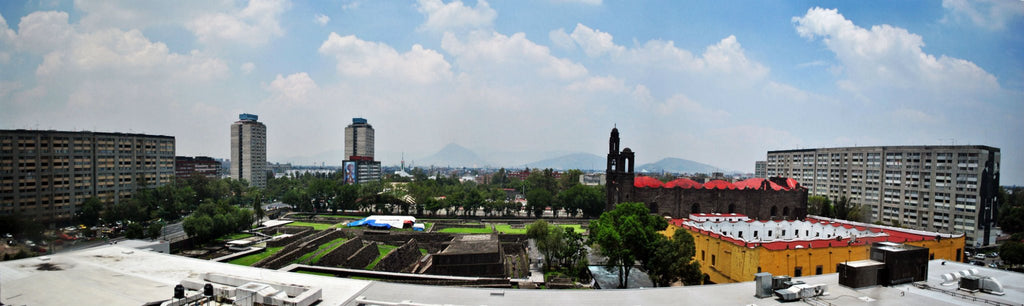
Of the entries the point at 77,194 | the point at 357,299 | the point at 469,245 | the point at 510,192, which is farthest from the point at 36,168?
the point at 510,192

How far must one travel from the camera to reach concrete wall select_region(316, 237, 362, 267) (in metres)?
23.8

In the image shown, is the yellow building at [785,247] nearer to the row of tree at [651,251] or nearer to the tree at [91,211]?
the row of tree at [651,251]

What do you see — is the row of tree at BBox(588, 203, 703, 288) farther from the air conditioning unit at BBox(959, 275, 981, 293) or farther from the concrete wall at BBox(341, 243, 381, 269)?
the concrete wall at BBox(341, 243, 381, 269)

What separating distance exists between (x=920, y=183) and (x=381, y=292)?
56372 millimetres

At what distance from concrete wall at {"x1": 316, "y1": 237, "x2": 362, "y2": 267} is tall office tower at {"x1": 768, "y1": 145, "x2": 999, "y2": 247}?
169ft

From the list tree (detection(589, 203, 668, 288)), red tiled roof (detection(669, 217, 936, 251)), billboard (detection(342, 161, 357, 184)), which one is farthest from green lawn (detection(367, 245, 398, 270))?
billboard (detection(342, 161, 357, 184))

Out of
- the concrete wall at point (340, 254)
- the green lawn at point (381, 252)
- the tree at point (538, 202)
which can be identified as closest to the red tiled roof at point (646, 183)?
the tree at point (538, 202)

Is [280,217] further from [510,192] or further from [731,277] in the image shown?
[510,192]

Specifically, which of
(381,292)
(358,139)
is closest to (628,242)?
(381,292)

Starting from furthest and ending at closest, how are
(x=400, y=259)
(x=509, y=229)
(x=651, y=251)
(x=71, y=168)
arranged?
1. (x=509, y=229)
2. (x=400, y=259)
3. (x=71, y=168)
4. (x=651, y=251)

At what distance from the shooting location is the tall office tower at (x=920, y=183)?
3831cm

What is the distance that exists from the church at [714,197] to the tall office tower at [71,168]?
37.1m

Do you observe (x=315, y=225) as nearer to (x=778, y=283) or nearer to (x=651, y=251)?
(x=651, y=251)

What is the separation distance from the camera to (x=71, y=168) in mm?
26297
